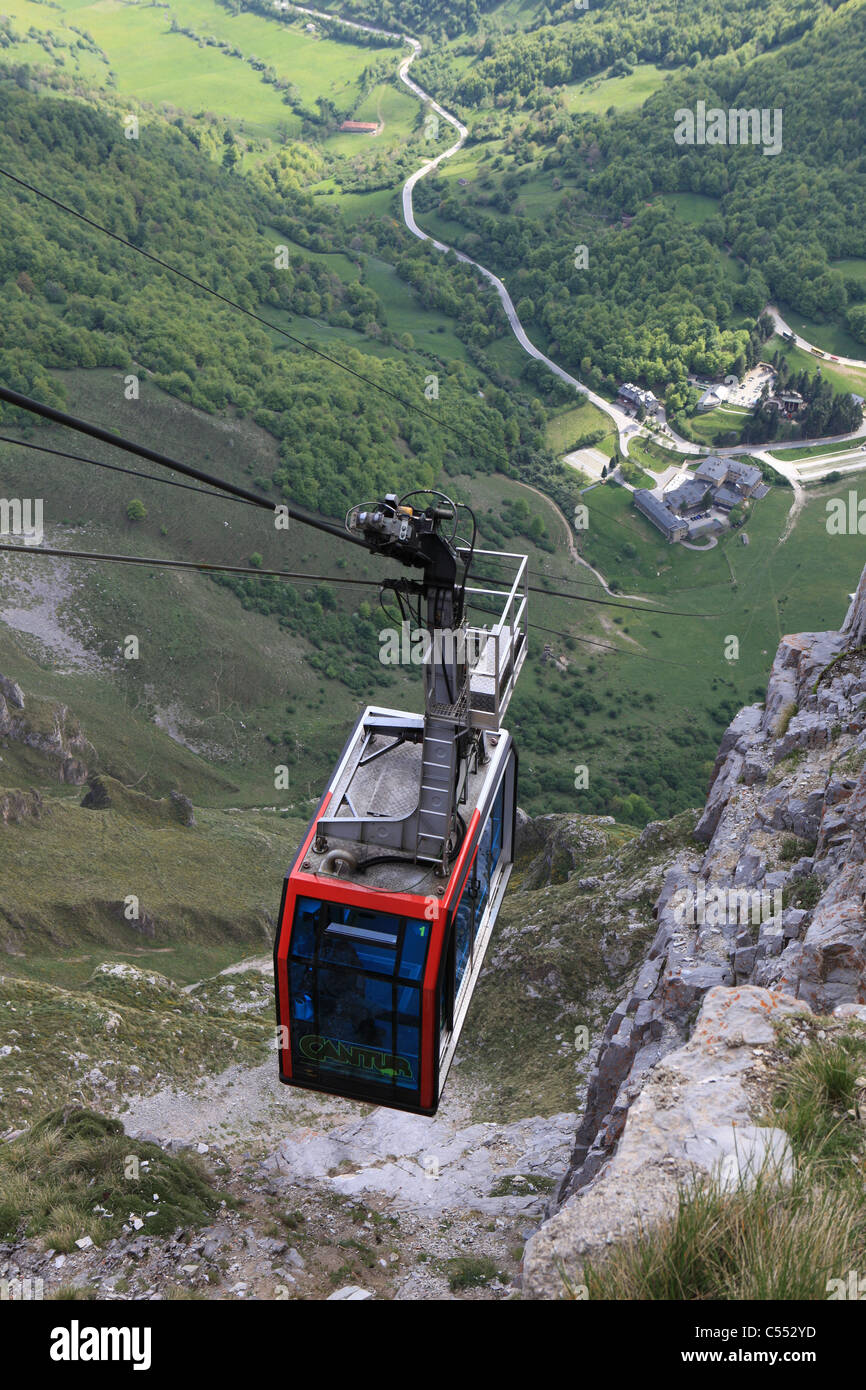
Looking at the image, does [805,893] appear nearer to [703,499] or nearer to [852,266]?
[703,499]

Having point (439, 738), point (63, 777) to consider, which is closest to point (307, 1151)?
point (439, 738)

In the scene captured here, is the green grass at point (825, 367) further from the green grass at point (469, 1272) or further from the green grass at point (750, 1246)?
the green grass at point (750, 1246)

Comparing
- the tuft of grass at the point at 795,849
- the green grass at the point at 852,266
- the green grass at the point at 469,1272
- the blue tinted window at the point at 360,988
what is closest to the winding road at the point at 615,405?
the green grass at the point at 852,266

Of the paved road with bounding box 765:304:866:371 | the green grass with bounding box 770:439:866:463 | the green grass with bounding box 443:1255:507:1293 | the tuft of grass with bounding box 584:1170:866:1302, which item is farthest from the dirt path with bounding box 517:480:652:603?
the tuft of grass with bounding box 584:1170:866:1302

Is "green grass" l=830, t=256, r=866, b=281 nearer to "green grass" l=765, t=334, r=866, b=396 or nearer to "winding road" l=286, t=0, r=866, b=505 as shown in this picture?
"winding road" l=286, t=0, r=866, b=505

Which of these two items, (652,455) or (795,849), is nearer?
(795,849)

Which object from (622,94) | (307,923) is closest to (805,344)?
(622,94)
